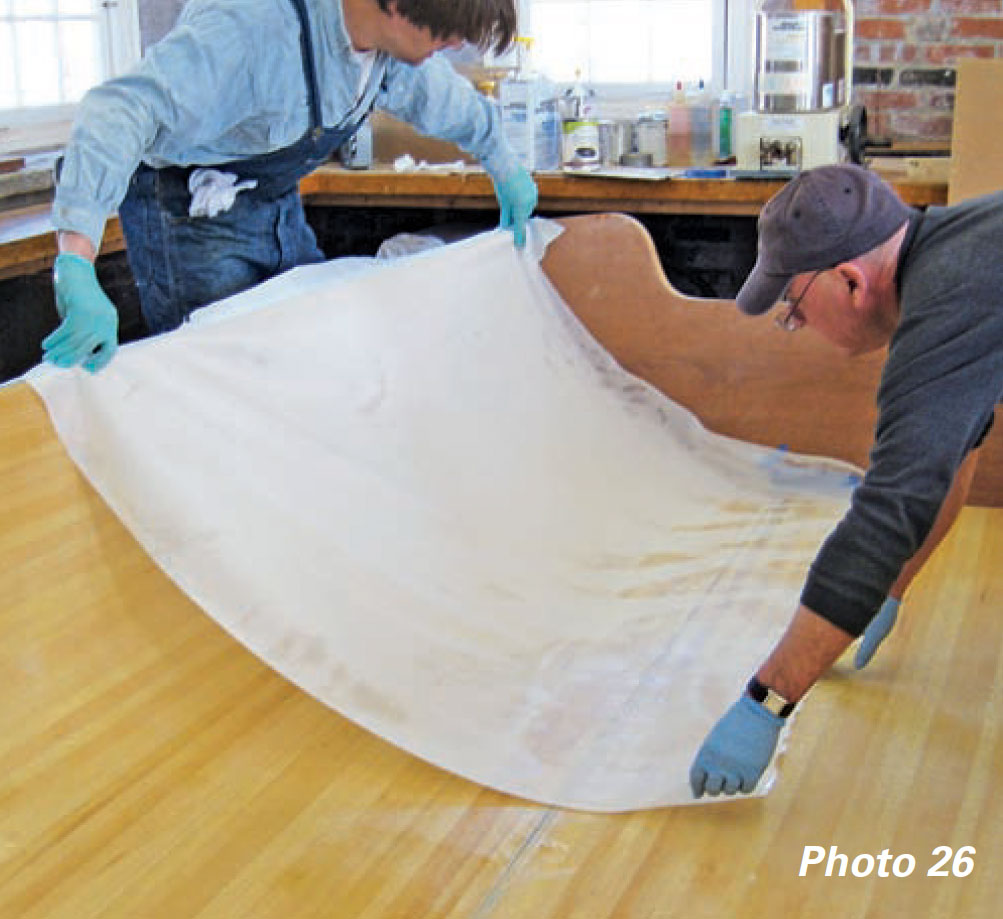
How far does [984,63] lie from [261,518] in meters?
1.77

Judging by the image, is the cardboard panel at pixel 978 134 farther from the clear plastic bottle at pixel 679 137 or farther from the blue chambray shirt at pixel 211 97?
the blue chambray shirt at pixel 211 97

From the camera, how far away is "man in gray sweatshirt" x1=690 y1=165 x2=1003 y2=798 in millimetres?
1361

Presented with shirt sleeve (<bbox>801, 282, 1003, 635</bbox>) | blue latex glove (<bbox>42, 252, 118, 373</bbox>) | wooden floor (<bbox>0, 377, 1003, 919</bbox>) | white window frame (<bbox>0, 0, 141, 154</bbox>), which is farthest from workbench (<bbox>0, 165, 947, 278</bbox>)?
shirt sleeve (<bbox>801, 282, 1003, 635</bbox>)

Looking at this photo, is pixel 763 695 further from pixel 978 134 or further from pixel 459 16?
pixel 978 134

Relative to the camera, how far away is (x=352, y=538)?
1.92m

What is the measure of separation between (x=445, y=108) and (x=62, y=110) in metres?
1.41

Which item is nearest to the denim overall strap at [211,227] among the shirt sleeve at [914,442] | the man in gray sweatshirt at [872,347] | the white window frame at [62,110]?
the man in gray sweatshirt at [872,347]

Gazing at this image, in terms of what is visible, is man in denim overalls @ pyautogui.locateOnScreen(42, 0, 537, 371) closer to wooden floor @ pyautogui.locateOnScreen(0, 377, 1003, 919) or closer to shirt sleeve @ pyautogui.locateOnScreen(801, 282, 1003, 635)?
wooden floor @ pyautogui.locateOnScreen(0, 377, 1003, 919)

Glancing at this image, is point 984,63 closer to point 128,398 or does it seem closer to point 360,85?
point 360,85

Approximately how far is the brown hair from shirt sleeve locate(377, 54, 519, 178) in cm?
25

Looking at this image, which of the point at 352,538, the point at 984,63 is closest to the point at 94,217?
the point at 352,538

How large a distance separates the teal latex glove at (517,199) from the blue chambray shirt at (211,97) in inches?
11.1

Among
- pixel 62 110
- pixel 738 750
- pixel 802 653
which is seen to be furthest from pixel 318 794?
pixel 62 110

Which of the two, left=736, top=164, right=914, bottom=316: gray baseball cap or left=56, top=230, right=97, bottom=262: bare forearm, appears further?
left=56, top=230, right=97, bottom=262: bare forearm
